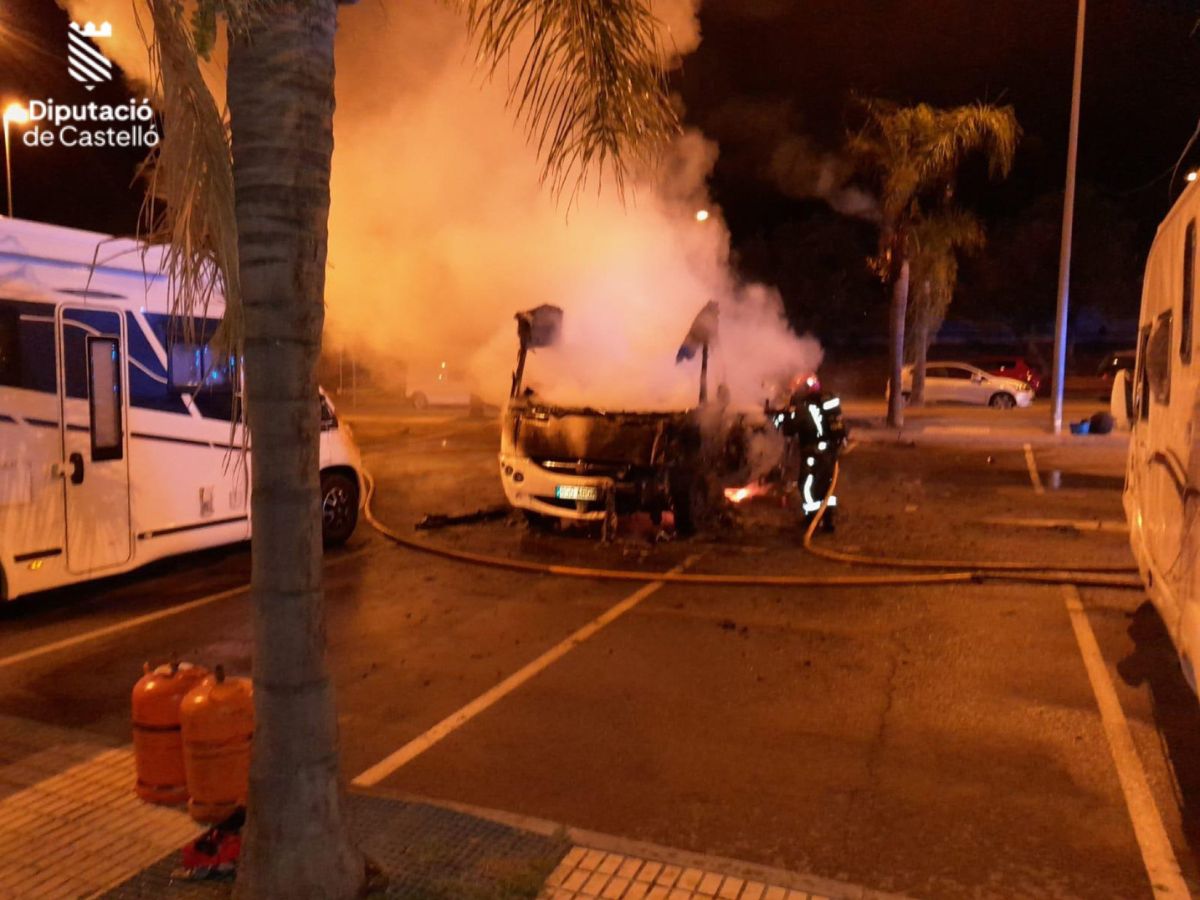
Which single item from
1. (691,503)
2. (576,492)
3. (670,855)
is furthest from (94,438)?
(670,855)

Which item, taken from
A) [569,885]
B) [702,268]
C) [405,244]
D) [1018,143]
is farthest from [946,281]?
[569,885]

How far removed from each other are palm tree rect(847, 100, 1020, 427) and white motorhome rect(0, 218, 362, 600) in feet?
51.7

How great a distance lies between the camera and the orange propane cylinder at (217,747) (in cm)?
421

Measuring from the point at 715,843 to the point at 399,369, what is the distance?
14.4m

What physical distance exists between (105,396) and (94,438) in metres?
0.36

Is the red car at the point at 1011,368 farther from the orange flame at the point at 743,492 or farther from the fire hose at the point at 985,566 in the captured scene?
the fire hose at the point at 985,566

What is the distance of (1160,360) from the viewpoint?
5.89 meters

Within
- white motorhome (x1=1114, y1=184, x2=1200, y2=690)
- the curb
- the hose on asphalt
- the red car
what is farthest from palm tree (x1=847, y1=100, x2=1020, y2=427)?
the curb

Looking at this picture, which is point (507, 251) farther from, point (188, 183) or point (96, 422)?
A: point (188, 183)

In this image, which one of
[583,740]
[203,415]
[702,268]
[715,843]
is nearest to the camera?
[715,843]

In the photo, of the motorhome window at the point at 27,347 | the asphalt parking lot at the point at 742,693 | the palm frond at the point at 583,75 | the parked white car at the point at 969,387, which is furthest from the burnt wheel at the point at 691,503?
the parked white car at the point at 969,387

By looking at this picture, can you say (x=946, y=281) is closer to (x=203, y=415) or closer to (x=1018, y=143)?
(x=1018, y=143)

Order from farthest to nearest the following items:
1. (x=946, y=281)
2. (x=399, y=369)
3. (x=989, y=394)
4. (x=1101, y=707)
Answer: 1. (x=989, y=394)
2. (x=946, y=281)
3. (x=399, y=369)
4. (x=1101, y=707)

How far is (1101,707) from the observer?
574cm
